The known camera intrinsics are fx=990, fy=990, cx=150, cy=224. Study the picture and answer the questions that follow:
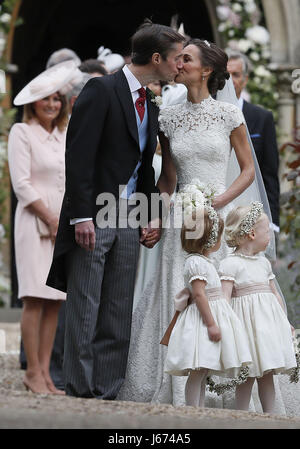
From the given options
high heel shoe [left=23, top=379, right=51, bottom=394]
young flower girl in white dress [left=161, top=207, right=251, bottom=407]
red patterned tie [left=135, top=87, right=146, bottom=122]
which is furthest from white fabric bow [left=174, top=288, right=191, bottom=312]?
high heel shoe [left=23, top=379, right=51, bottom=394]

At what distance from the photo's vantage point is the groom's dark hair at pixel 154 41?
443cm

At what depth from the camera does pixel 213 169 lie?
4688 millimetres

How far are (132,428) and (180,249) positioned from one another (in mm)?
1839

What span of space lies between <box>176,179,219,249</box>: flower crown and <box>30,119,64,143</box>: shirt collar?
147cm

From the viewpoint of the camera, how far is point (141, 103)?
452 centimetres

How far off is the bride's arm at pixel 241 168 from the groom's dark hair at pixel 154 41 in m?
0.52

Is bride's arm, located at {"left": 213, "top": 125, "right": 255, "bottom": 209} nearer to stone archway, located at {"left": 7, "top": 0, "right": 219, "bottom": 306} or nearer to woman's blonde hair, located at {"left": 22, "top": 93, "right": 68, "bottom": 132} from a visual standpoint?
woman's blonde hair, located at {"left": 22, "top": 93, "right": 68, "bottom": 132}

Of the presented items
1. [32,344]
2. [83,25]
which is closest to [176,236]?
[32,344]

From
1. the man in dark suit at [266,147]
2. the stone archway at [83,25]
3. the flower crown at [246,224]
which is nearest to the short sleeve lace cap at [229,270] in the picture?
the flower crown at [246,224]

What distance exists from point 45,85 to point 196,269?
6.75ft

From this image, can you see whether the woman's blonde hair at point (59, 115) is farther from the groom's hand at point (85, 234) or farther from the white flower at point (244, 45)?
the white flower at point (244, 45)

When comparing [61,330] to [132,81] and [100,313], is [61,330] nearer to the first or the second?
[100,313]

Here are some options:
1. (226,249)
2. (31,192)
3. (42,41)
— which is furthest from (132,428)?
(42,41)

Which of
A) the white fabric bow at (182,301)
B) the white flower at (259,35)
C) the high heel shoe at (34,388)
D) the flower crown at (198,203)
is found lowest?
the high heel shoe at (34,388)
